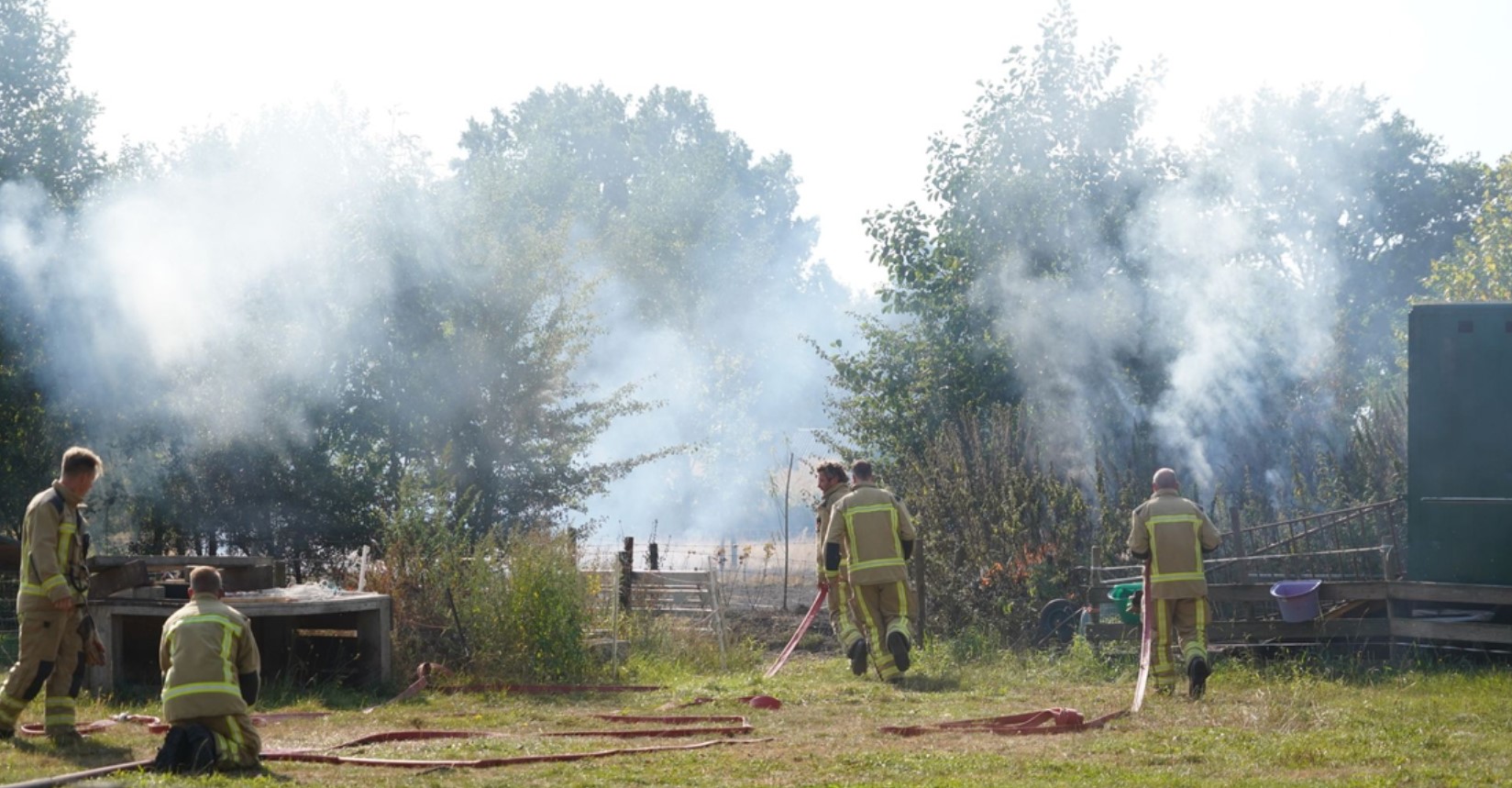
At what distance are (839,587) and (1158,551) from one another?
113 inches

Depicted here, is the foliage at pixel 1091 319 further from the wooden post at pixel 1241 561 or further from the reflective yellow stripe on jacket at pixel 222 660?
the reflective yellow stripe on jacket at pixel 222 660

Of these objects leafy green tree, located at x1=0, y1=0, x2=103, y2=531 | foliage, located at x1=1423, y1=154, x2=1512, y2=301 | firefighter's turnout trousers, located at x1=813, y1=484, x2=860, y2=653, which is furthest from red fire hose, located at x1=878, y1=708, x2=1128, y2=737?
foliage, located at x1=1423, y1=154, x2=1512, y2=301

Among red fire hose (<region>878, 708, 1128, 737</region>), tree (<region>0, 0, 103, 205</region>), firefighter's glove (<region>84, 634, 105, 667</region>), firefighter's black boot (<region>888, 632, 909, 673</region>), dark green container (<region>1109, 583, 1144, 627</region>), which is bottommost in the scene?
red fire hose (<region>878, 708, 1128, 737</region>)

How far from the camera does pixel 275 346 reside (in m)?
22.1

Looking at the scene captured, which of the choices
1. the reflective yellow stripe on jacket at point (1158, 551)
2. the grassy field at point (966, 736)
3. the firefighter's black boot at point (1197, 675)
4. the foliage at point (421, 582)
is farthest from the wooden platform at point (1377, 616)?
the foliage at point (421, 582)

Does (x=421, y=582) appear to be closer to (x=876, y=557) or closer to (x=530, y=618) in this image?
(x=530, y=618)

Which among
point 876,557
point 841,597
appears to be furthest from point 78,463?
point 841,597

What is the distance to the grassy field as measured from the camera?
738cm

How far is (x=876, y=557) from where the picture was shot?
12695mm

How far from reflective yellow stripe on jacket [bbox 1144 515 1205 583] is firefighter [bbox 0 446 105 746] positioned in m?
7.62

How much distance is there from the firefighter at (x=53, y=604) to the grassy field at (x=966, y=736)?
9.4 inches

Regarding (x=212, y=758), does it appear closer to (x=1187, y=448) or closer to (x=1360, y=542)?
(x=1360, y=542)

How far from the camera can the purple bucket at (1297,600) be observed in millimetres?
12250

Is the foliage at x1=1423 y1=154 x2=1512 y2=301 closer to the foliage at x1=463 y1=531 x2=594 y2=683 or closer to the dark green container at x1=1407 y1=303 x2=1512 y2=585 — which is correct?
the dark green container at x1=1407 y1=303 x2=1512 y2=585
